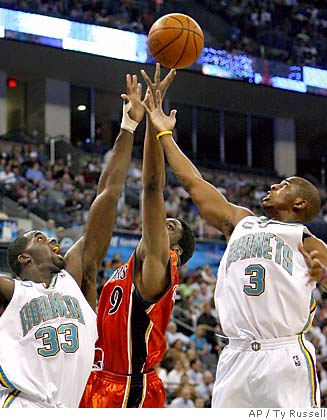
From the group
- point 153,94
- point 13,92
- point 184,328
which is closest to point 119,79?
point 13,92

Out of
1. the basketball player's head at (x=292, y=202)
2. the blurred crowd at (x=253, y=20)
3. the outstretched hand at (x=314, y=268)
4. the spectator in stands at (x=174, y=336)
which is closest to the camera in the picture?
the outstretched hand at (x=314, y=268)

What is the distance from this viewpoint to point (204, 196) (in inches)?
183

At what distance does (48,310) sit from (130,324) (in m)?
0.60

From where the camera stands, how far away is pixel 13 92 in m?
18.6

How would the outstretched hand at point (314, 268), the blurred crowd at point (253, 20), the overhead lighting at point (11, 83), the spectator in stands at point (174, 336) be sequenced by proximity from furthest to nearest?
the overhead lighting at point (11, 83) < the blurred crowd at point (253, 20) < the spectator in stands at point (174, 336) < the outstretched hand at point (314, 268)

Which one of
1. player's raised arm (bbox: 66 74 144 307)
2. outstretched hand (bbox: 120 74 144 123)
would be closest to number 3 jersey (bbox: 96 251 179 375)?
player's raised arm (bbox: 66 74 144 307)

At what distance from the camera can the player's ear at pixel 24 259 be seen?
468cm

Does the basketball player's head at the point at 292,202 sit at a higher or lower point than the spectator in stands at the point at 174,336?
higher

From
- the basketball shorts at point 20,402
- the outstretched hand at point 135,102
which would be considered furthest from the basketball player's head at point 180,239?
the basketball shorts at point 20,402

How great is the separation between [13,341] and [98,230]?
944 mm

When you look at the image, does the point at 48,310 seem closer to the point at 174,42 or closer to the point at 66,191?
the point at 174,42

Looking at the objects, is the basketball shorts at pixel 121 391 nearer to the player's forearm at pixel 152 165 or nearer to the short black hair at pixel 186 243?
the short black hair at pixel 186 243

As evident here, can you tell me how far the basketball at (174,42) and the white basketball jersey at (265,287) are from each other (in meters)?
1.27

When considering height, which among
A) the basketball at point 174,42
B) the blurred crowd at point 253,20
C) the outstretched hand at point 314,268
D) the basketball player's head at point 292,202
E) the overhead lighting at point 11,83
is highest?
the blurred crowd at point 253,20
